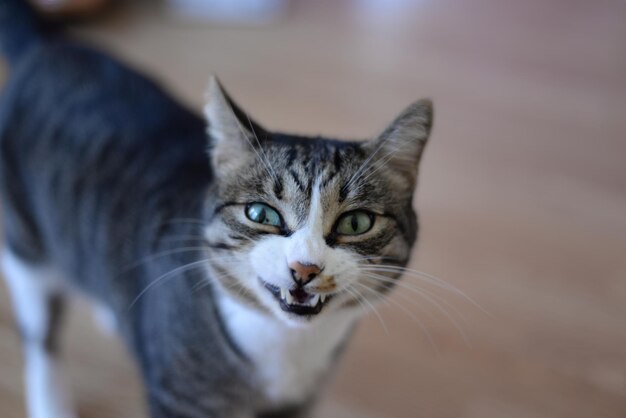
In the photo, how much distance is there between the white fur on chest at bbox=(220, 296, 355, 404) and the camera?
85cm

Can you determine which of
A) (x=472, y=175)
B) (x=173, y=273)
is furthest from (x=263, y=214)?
(x=472, y=175)

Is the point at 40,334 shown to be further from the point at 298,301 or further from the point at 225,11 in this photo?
the point at 225,11

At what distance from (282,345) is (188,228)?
217 mm

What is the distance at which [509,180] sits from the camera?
1.76m

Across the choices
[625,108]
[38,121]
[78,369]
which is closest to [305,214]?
[38,121]

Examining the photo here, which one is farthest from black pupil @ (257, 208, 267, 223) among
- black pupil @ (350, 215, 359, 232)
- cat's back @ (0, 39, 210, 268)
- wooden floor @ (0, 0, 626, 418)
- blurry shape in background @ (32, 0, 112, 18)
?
blurry shape in background @ (32, 0, 112, 18)

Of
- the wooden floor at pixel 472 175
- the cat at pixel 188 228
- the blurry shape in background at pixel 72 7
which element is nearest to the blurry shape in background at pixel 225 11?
the wooden floor at pixel 472 175

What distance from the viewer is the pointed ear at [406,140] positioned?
2.57ft

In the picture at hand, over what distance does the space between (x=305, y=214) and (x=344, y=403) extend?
581mm

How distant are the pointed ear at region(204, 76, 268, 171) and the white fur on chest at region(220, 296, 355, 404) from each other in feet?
0.61

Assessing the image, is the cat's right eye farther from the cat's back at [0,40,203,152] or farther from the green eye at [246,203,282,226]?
the cat's back at [0,40,203,152]

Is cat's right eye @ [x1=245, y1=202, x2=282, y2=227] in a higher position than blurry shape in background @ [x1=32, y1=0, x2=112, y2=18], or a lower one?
lower

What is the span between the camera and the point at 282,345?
0.87 meters

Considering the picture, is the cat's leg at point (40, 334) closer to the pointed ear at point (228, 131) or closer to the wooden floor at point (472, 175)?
the wooden floor at point (472, 175)
